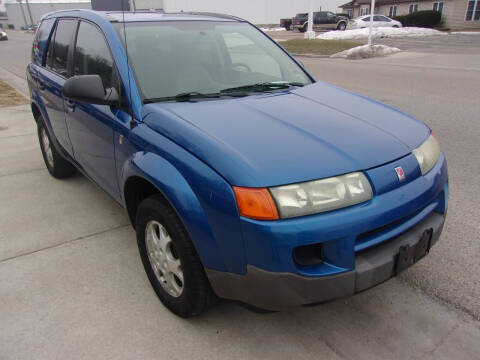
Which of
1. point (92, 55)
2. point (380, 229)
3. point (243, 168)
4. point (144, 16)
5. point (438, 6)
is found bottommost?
point (438, 6)

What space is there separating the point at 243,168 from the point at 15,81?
43.2 feet

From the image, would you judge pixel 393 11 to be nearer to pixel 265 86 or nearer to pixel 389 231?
pixel 265 86

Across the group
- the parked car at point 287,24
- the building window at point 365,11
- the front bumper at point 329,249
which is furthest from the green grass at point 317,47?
the building window at point 365,11

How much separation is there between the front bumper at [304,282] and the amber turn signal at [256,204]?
25 centimetres

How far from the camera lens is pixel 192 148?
2.10m

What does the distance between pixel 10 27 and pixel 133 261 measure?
343ft

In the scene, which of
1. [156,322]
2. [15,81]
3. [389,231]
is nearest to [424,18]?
[15,81]

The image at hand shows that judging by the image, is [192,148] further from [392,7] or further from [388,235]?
[392,7]

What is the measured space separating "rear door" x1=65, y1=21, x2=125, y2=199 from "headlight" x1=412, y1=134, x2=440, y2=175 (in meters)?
1.81

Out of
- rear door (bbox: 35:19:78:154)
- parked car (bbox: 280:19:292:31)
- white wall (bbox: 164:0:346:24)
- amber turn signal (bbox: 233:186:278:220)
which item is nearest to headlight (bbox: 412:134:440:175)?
amber turn signal (bbox: 233:186:278:220)

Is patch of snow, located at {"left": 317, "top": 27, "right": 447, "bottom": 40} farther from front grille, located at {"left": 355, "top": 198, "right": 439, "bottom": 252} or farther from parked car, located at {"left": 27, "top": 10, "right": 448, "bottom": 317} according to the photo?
front grille, located at {"left": 355, "top": 198, "right": 439, "bottom": 252}

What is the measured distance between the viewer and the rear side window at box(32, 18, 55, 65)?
14.1ft

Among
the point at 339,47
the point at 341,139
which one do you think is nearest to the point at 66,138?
the point at 341,139

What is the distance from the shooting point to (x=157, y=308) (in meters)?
2.60
